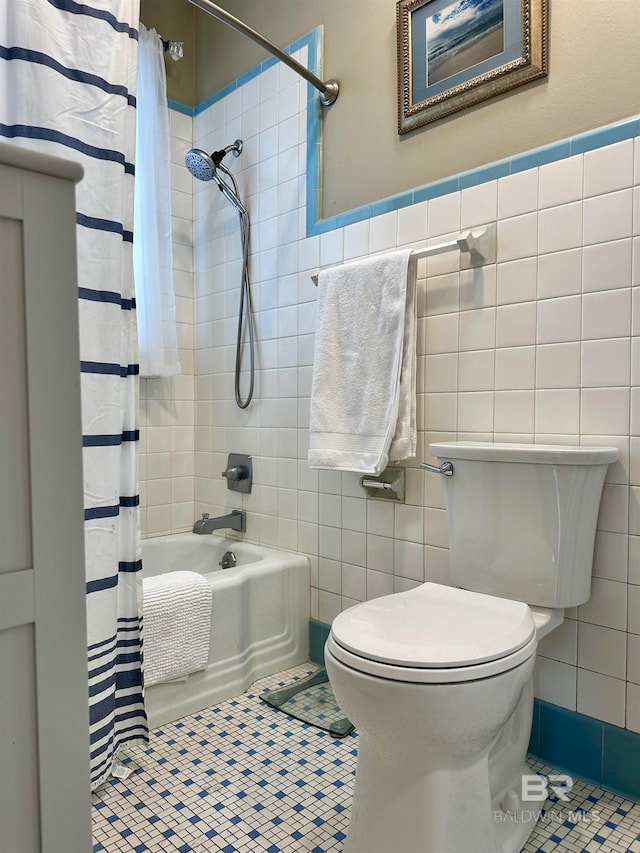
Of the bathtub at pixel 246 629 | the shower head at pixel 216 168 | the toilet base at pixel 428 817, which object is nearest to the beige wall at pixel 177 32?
the shower head at pixel 216 168

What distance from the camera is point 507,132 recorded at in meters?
1.56

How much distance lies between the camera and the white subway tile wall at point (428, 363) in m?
1.37

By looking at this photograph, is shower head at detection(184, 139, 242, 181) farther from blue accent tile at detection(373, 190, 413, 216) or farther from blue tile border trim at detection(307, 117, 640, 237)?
blue accent tile at detection(373, 190, 413, 216)

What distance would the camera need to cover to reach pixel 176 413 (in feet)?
8.23

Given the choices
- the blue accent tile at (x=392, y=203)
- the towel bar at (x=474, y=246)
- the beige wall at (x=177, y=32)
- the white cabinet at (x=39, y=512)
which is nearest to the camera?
the white cabinet at (x=39, y=512)

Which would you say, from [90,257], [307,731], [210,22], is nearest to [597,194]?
[90,257]

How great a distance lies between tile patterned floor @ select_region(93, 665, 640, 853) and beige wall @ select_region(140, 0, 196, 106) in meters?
2.42

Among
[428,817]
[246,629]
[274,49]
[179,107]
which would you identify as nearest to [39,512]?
[428,817]

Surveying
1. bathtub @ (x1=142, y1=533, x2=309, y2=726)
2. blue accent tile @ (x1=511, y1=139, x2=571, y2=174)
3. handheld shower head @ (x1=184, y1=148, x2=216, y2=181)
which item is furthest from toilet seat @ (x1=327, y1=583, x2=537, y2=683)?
handheld shower head @ (x1=184, y1=148, x2=216, y2=181)

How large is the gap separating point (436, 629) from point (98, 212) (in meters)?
1.14

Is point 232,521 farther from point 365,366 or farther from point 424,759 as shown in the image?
point 424,759

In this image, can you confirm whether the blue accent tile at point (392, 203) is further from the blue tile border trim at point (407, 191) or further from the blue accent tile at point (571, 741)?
the blue accent tile at point (571, 741)

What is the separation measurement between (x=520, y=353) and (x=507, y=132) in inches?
23.0

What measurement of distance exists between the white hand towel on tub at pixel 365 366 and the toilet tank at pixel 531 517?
0.81ft
